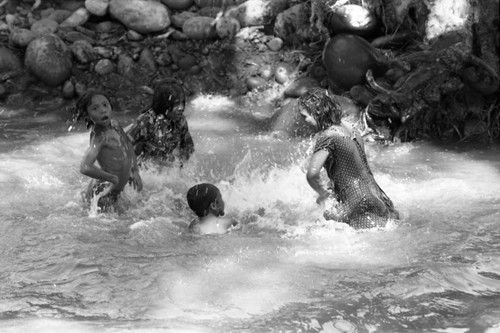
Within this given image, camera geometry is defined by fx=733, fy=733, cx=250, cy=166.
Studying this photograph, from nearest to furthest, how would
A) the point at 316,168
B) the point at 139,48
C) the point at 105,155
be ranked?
1. the point at 316,168
2. the point at 105,155
3. the point at 139,48

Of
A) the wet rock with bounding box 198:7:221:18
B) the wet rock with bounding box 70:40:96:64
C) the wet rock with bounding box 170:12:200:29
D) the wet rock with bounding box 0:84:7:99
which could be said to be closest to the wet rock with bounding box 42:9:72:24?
the wet rock with bounding box 70:40:96:64

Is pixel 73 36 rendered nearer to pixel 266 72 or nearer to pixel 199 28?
pixel 199 28

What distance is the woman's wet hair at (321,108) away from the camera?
5223 millimetres

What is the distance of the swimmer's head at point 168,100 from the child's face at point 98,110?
27.7 inches

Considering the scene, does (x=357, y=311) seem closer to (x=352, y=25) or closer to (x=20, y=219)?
(x=20, y=219)

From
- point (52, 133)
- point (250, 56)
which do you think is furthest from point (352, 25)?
point (52, 133)

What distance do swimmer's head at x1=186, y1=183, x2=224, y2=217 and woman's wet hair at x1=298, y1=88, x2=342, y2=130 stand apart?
0.92m

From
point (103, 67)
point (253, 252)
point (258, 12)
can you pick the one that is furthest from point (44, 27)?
point (253, 252)

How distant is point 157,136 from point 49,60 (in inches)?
125

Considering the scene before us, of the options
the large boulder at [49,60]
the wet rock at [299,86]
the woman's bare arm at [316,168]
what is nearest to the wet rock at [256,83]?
the wet rock at [299,86]

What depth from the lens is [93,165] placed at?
552cm

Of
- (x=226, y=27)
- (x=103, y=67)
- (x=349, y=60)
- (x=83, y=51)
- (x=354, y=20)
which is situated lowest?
(x=103, y=67)

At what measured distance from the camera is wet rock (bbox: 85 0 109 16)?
31.0 feet

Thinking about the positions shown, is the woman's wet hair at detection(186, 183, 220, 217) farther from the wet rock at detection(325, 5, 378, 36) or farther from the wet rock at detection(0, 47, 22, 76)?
the wet rock at detection(0, 47, 22, 76)
